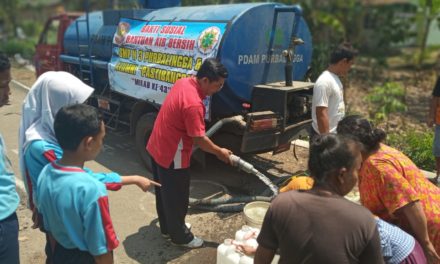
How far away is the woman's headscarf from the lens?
92.8 inches

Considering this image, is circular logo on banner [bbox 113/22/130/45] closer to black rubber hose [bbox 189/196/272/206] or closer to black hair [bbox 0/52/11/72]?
black rubber hose [bbox 189/196/272/206]

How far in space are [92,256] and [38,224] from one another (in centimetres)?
73

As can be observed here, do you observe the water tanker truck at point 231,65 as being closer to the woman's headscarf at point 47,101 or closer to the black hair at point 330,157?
the woman's headscarf at point 47,101

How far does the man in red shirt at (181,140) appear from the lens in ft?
11.2

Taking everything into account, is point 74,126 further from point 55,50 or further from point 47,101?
point 55,50

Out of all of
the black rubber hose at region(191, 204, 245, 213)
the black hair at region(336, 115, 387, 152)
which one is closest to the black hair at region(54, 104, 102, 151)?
the black hair at region(336, 115, 387, 152)

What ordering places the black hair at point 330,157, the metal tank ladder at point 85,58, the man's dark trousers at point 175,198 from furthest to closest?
the metal tank ladder at point 85,58, the man's dark trousers at point 175,198, the black hair at point 330,157

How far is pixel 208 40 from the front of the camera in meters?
4.75

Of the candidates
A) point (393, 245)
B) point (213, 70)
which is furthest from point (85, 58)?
point (393, 245)

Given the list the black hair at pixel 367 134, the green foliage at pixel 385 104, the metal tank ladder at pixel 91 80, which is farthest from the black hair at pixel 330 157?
the green foliage at pixel 385 104

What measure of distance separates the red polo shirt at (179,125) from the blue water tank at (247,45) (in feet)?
4.22

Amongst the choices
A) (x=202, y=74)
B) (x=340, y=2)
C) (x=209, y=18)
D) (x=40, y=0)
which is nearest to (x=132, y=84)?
(x=209, y=18)

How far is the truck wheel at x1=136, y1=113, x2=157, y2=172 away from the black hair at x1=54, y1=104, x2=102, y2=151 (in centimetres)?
356

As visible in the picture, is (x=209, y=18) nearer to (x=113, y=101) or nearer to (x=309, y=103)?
(x=309, y=103)
